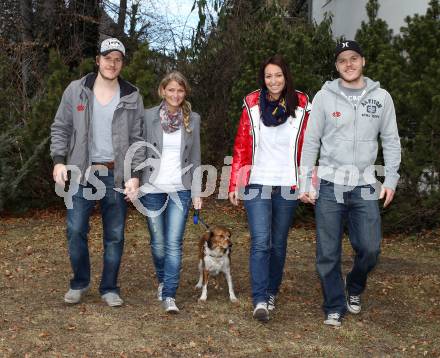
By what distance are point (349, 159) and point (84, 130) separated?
2.17 meters

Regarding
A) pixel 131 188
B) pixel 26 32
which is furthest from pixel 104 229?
pixel 26 32

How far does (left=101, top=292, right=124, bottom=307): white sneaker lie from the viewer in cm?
575

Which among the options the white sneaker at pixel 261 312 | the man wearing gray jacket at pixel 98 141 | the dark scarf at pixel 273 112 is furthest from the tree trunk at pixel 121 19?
the white sneaker at pixel 261 312

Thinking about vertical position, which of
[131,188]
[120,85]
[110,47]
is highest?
[110,47]

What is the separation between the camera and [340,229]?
5.24 meters

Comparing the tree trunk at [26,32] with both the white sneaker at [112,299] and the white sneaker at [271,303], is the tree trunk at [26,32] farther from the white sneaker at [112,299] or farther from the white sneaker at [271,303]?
the white sneaker at [271,303]

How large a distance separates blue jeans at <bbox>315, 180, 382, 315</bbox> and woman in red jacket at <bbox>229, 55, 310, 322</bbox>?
1.13 ft

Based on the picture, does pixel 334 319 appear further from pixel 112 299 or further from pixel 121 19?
pixel 121 19

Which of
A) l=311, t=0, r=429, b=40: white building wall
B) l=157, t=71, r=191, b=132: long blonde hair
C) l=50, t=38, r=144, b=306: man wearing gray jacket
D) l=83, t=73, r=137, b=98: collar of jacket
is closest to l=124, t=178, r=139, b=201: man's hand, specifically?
l=50, t=38, r=144, b=306: man wearing gray jacket

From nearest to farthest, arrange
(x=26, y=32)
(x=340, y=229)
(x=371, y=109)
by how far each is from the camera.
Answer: (x=371, y=109) < (x=340, y=229) < (x=26, y=32)

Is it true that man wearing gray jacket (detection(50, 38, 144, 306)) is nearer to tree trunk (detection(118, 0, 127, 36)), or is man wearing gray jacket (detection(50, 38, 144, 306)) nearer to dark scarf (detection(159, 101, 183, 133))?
dark scarf (detection(159, 101, 183, 133))

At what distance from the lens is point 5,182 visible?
10.3m

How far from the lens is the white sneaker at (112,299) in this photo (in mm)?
5753

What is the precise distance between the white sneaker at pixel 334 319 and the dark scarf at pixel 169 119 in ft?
6.71
